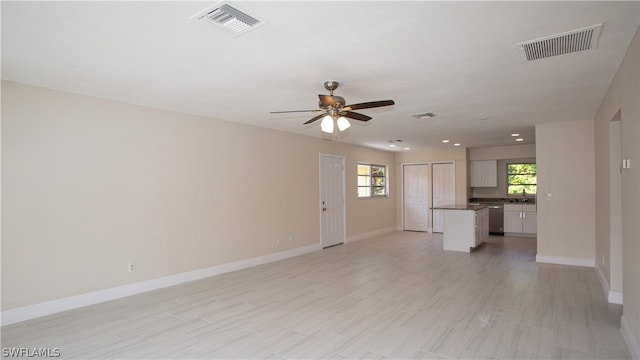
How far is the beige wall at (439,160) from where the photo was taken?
31.1 ft

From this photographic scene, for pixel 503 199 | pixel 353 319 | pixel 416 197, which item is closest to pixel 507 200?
pixel 503 199

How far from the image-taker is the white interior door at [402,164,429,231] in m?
10.1

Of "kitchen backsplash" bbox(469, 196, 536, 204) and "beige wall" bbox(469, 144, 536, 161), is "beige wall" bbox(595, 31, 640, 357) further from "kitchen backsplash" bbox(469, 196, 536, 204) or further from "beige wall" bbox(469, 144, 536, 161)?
"kitchen backsplash" bbox(469, 196, 536, 204)

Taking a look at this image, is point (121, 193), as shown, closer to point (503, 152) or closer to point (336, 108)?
point (336, 108)

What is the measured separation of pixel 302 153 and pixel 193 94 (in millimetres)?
3250

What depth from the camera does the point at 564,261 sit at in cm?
587

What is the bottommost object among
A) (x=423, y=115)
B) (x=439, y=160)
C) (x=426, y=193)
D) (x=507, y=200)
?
(x=507, y=200)

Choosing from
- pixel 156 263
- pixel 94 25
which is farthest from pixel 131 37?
pixel 156 263

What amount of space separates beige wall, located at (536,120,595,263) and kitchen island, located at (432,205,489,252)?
3.92 ft

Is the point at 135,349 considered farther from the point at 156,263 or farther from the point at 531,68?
the point at 531,68

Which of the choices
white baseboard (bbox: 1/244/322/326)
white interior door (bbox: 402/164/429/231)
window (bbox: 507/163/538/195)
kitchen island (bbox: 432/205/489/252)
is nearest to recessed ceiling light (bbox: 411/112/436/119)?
kitchen island (bbox: 432/205/489/252)

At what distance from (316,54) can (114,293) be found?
377 cm

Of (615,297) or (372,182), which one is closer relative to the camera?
(615,297)

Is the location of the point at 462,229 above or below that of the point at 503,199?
below
